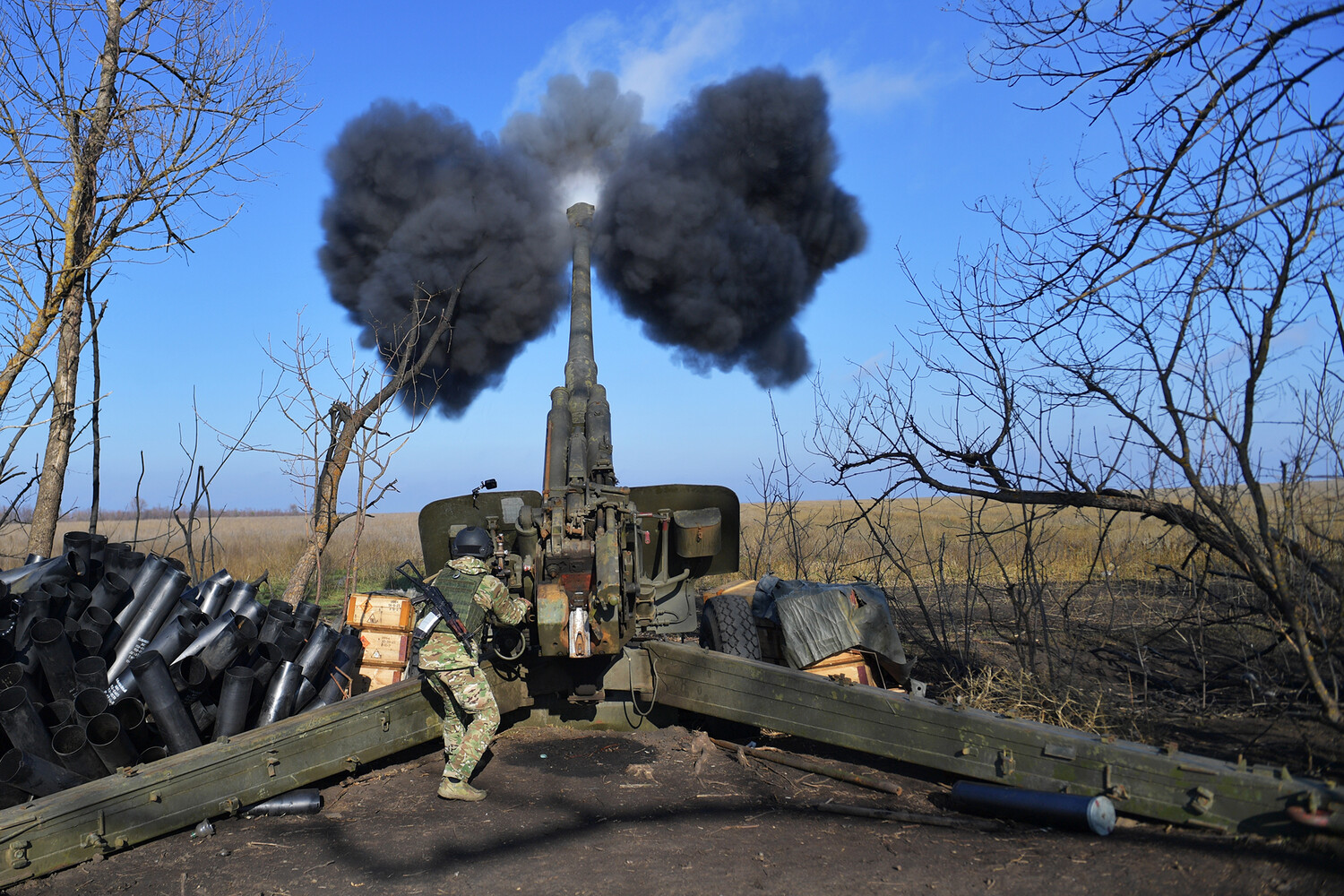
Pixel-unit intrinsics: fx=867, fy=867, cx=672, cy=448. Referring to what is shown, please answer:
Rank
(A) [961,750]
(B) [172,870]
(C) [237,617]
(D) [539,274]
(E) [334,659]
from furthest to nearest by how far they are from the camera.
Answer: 1. (D) [539,274]
2. (E) [334,659]
3. (C) [237,617]
4. (A) [961,750]
5. (B) [172,870]

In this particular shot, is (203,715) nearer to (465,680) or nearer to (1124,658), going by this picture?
(465,680)

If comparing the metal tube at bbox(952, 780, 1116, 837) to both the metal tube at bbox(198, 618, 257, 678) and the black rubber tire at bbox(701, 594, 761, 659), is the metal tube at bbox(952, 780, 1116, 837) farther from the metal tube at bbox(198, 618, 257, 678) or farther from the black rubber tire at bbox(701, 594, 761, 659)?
the metal tube at bbox(198, 618, 257, 678)

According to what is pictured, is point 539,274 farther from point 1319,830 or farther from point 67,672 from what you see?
point 1319,830

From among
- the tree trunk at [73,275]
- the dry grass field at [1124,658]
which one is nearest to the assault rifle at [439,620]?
the dry grass field at [1124,658]

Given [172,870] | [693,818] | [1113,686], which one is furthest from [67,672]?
[1113,686]

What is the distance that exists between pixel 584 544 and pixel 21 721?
3063 millimetres

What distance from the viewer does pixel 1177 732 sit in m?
4.98

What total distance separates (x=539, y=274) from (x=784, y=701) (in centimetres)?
898

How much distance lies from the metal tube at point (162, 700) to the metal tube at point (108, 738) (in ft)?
0.69

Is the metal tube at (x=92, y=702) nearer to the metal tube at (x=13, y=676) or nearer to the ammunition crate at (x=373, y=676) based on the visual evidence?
the metal tube at (x=13, y=676)

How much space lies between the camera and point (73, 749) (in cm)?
433

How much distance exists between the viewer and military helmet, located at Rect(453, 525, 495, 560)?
5.27m

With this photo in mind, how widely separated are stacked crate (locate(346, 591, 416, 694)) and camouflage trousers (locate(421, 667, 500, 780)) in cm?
140

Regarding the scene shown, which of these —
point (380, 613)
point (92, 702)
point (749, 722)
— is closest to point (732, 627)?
point (749, 722)
